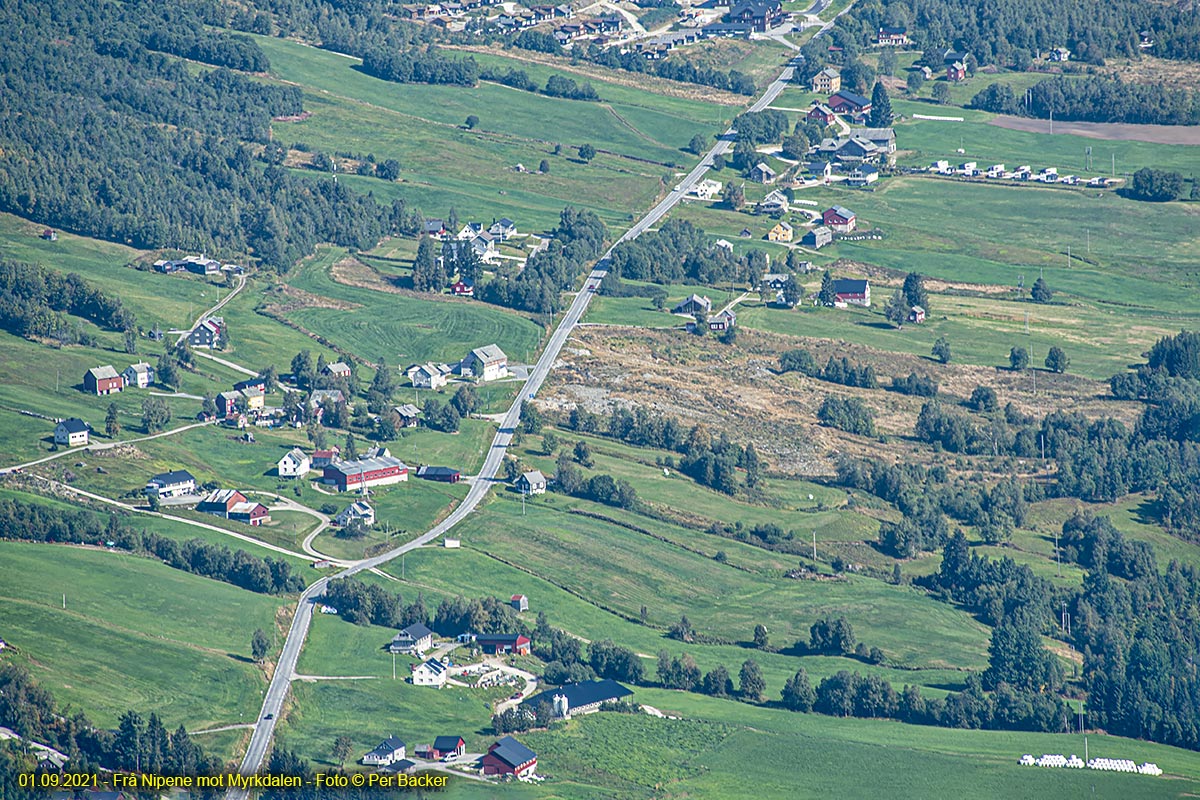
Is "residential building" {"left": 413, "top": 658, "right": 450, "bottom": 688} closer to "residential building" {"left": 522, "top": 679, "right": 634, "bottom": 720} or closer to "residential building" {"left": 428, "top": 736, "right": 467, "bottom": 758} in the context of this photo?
"residential building" {"left": 522, "top": 679, "right": 634, "bottom": 720}

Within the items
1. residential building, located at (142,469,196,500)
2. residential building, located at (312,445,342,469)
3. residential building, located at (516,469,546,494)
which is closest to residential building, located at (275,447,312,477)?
residential building, located at (312,445,342,469)

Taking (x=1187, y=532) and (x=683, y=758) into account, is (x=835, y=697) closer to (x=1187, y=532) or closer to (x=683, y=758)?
(x=683, y=758)

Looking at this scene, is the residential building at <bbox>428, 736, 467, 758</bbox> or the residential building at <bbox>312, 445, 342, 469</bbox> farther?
the residential building at <bbox>312, 445, 342, 469</bbox>

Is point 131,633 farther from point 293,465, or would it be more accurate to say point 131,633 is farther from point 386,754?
point 293,465

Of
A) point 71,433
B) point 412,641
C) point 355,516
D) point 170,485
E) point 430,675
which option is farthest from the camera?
point 71,433

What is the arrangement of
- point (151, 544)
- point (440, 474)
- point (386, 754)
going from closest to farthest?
point (386, 754) < point (151, 544) < point (440, 474)

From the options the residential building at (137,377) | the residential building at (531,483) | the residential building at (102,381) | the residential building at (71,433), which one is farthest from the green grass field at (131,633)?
the residential building at (137,377)

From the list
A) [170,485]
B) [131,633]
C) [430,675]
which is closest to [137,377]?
[170,485]
